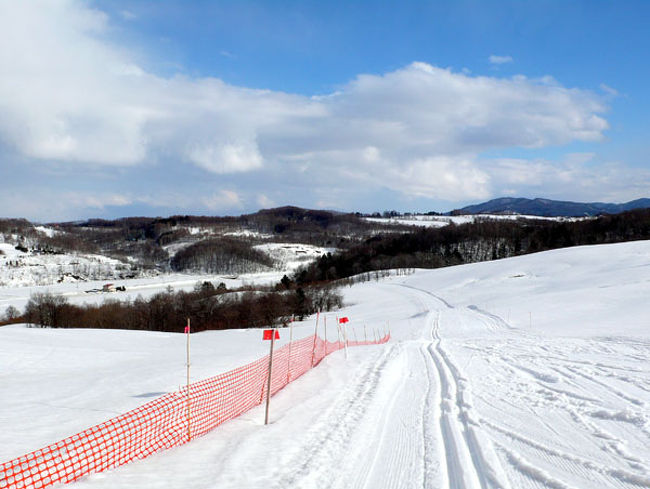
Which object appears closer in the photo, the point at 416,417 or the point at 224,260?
the point at 416,417

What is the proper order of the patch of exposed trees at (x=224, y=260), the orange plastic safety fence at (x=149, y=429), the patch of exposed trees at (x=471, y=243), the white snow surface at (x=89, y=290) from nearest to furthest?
the orange plastic safety fence at (x=149, y=429), the white snow surface at (x=89, y=290), the patch of exposed trees at (x=471, y=243), the patch of exposed trees at (x=224, y=260)

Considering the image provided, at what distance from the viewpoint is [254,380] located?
495 inches

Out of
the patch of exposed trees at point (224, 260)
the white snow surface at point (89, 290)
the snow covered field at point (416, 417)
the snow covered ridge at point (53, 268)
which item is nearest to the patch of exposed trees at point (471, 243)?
the white snow surface at point (89, 290)

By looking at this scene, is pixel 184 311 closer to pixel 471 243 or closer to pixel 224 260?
pixel 471 243

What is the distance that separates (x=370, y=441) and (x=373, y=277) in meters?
106

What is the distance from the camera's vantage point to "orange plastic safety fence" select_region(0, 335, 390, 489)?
20.7ft

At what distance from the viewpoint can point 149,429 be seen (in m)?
8.55

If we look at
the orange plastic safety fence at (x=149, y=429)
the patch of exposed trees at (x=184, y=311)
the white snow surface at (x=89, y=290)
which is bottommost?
the white snow surface at (x=89, y=290)

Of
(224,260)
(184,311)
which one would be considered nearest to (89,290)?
(184,311)

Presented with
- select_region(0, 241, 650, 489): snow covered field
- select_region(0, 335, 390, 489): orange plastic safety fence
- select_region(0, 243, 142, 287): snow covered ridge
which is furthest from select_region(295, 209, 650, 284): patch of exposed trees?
select_region(0, 335, 390, 489): orange plastic safety fence

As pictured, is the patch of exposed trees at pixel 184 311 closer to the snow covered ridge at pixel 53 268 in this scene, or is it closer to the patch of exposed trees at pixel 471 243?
the patch of exposed trees at pixel 471 243

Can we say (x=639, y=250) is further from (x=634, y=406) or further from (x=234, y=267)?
(x=234, y=267)

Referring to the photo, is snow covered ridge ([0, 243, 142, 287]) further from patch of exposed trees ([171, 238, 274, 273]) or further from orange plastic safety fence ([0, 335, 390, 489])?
orange plastic safety fence ([0, 335, 390, 489])

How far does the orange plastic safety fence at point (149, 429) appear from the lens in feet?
20.7
